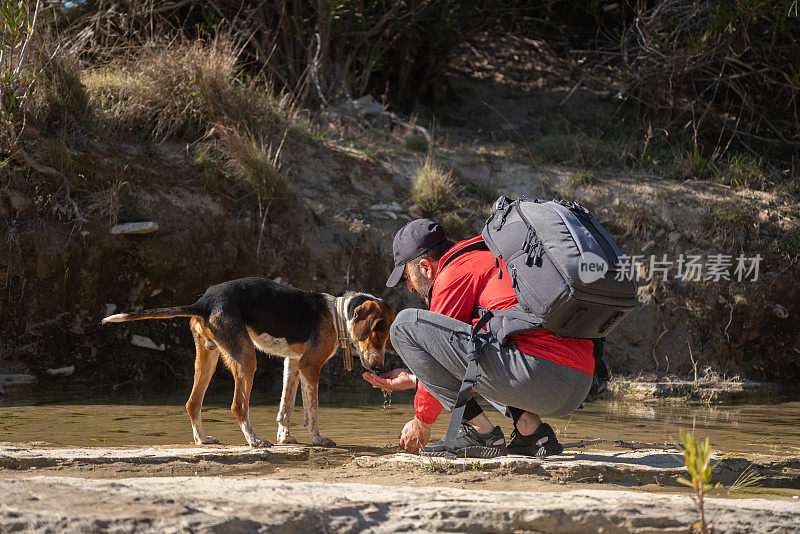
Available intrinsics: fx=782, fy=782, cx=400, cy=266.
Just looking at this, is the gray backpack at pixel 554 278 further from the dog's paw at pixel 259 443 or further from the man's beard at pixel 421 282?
the dog's paw at pixel 259 443

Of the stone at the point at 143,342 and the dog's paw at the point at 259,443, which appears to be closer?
the dog's paw at the point at 259,443

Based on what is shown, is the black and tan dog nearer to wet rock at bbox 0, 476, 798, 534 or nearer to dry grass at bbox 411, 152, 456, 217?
wet rock at bbox 0, 476, 798, 534

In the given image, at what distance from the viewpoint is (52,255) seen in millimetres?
7262

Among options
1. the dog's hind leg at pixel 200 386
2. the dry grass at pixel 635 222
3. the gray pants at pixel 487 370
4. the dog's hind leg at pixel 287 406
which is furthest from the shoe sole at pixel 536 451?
the dry grass at pixel 635 222

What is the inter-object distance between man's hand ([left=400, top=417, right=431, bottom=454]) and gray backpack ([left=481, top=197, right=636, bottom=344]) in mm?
769

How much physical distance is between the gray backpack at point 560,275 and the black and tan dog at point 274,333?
1361 millimetres

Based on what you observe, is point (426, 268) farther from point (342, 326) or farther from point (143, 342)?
point (143, 342)

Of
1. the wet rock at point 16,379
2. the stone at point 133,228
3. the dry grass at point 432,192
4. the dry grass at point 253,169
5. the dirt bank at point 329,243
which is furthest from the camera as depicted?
the dry grass at point 432,192

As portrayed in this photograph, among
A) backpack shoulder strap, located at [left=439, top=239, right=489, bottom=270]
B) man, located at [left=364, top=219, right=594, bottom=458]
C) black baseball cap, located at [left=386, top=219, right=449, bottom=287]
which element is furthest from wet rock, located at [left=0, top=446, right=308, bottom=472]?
backpack shoulder strap, located at [left=439, top=239, right=489, bottom=270]

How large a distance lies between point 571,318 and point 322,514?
5.13 ft

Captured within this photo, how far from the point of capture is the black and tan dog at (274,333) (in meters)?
4.85

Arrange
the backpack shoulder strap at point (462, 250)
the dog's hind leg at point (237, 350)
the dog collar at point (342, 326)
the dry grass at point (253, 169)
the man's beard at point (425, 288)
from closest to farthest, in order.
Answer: the backpack shoulder strap at point (462, 250) → the man's beard at point (425, 288) → the dog's hind leg at point (237, 350) → the dog collar at point (342, 326) → the dry grass at point (253, 169)

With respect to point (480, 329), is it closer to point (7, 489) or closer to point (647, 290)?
point (7, 489)

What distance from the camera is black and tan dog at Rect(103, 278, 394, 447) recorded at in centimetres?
485
